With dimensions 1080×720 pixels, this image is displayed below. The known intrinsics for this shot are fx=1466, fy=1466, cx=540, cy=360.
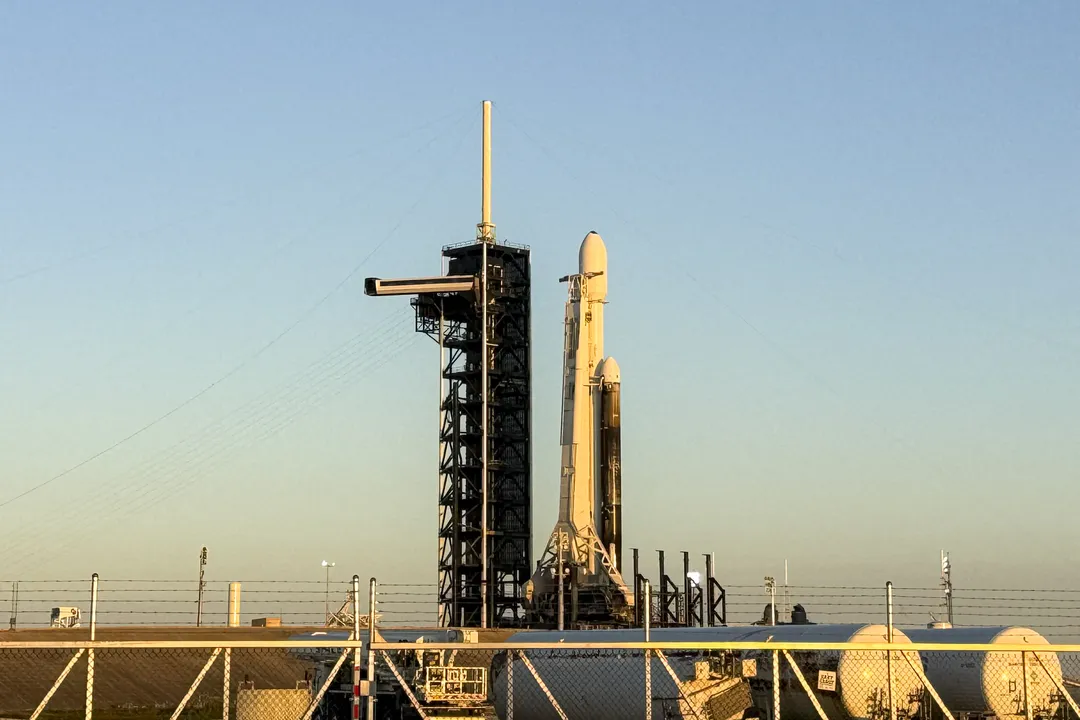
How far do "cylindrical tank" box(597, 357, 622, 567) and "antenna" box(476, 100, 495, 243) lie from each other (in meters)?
11.5

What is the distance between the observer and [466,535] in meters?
75.3

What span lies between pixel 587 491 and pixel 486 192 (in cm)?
1814

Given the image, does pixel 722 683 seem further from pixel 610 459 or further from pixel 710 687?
pixel 610 459

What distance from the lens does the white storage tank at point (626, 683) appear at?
35.1m

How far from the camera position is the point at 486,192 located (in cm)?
7881

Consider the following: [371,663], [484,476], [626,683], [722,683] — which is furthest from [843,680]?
[484,476]

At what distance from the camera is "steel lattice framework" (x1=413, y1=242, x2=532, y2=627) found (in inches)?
2955

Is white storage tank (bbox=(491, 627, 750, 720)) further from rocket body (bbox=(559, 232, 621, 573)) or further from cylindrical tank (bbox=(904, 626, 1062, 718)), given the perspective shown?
rocket body (bbox=(559, 232, 621, 573))

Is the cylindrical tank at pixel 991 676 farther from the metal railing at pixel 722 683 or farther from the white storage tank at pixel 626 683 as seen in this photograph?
the white storage tank at pixel 626 683

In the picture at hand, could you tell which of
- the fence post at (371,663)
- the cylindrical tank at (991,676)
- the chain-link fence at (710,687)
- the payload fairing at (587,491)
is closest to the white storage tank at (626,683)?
the chain-link fence at (710,687)

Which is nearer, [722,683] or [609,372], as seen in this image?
[722,683]

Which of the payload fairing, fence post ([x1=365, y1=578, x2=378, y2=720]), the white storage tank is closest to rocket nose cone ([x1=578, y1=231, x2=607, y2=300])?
the payload fairing

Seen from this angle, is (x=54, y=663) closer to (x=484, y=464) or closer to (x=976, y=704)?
(x=484, y=464)

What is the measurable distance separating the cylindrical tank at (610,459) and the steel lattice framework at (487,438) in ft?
22.7
